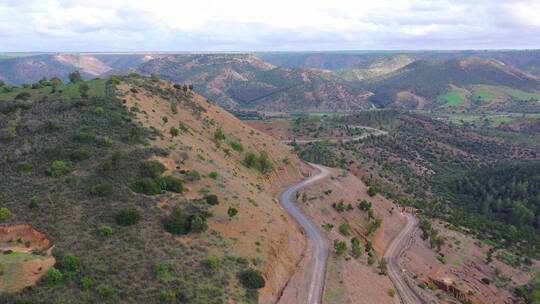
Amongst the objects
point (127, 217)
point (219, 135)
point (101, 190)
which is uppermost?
point (101, 190)

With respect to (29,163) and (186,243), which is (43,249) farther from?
(29,163)

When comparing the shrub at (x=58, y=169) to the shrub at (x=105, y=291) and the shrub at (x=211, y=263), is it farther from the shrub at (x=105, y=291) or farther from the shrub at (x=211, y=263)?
the shrub at (x=211, y=263)

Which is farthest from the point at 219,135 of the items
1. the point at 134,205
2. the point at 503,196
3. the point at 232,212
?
the point at 503,196

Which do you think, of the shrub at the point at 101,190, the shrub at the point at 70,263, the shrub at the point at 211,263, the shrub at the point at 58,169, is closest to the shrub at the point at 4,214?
the shrub at the point at 101,190

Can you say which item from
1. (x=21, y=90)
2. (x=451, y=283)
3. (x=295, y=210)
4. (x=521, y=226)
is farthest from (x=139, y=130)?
(x=521, y=226)

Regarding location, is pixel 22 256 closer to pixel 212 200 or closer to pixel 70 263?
pixel 70 263
